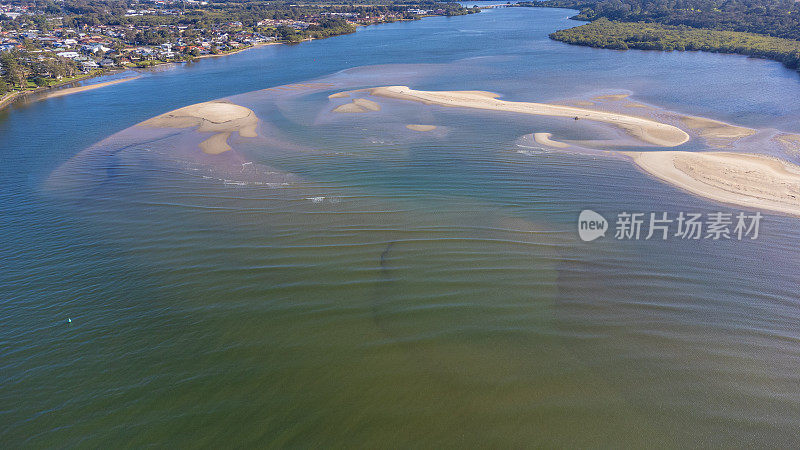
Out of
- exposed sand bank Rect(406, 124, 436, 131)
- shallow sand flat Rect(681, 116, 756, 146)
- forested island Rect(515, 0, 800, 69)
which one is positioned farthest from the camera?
forested island Rect(515, 0, 800, 69)

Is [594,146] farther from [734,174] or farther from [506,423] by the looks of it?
[506,423]

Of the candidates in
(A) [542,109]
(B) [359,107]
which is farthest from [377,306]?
(A) [542,109]

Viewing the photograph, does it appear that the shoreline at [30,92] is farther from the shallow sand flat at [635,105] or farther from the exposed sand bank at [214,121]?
the shallow sand flat at [635,105]

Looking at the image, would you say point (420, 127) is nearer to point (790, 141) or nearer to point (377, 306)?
point (377, 306)

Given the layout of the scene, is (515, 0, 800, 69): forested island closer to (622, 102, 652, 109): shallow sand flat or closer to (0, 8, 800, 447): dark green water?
(622, 102, 652, 109): shallow sand flat

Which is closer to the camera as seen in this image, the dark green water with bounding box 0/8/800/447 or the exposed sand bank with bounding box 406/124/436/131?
the dark green water with bounding box 0/8/800/447

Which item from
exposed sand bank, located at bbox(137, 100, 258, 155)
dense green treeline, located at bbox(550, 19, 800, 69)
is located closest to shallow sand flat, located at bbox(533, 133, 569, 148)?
exposed sand bank, located at bbox(137, 100, 258, 155)
